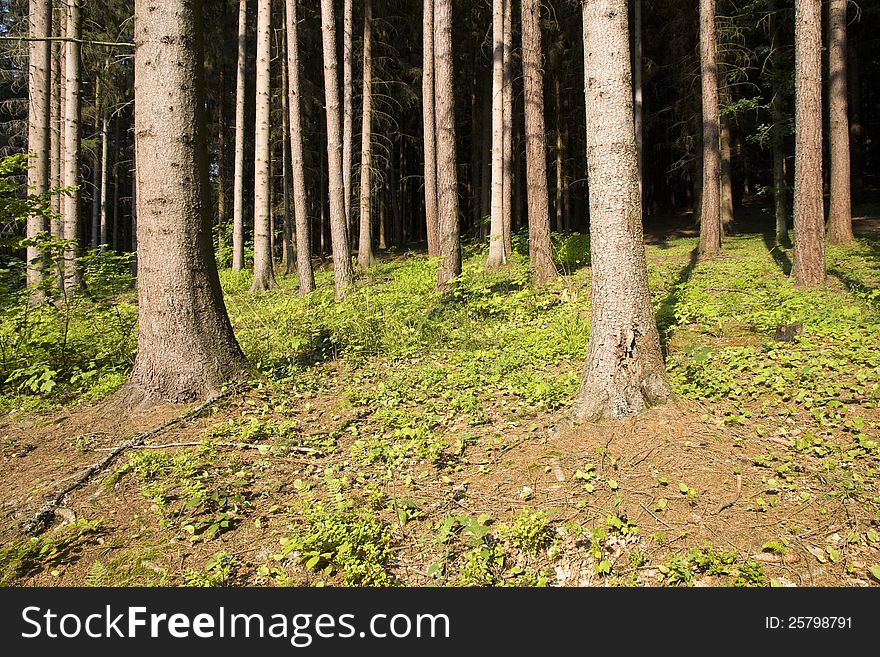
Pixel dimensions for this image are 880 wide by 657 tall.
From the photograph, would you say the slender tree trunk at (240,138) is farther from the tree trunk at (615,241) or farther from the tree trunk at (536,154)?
the tree trunk at (615,241)

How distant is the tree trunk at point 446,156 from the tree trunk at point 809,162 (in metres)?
5.90

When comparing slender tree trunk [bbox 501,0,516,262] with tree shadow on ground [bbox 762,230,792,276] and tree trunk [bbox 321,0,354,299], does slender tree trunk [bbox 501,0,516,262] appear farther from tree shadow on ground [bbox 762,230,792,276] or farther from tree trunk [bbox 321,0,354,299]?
tree shadow on ground [bbox 762,230,792,276]

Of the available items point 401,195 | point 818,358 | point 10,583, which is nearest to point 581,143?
point 401,195

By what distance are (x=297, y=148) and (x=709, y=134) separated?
10.1m

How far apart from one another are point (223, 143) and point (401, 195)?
10545 mm

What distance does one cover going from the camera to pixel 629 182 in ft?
15.9

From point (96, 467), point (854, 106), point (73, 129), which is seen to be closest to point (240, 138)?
point (73, 129)

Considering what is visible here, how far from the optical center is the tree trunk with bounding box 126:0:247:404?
5785 mm

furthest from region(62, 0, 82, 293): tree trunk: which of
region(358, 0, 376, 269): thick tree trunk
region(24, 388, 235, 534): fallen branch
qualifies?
region(24, 388, 235, 534): fallen branch

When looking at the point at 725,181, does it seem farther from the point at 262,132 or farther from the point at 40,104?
the point at 40,104

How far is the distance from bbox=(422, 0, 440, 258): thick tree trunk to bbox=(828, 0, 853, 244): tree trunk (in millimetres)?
9333

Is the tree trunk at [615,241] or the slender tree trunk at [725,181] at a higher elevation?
the slender tree trunk at [725,181]

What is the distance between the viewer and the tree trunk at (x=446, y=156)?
34.7ft

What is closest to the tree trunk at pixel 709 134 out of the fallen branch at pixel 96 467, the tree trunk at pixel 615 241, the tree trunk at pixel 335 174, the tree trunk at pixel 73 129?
the tree trunk at pixel 335 174
